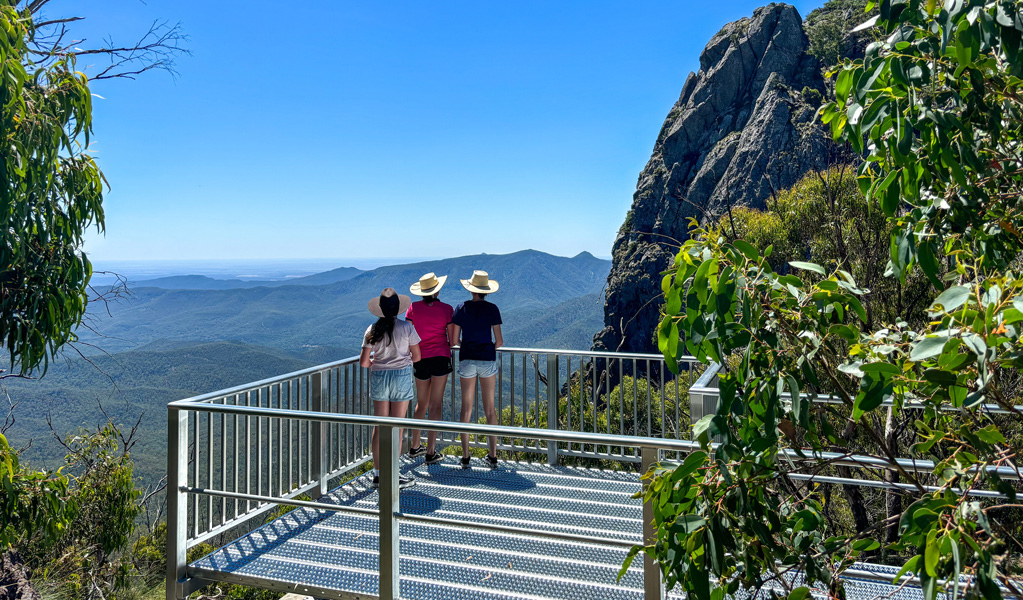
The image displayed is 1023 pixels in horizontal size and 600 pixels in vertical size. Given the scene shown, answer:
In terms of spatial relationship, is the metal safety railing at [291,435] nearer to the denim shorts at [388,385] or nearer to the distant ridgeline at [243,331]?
the denim shorts at [388,385]

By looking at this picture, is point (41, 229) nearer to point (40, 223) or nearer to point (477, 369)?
point (40, 223)

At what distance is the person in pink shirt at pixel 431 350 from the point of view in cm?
564

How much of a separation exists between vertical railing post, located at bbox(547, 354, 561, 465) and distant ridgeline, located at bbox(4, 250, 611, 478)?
38.7 metres

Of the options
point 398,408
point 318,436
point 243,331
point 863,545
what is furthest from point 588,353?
point 243,331

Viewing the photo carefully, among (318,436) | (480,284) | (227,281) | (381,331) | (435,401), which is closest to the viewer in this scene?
(318,436)

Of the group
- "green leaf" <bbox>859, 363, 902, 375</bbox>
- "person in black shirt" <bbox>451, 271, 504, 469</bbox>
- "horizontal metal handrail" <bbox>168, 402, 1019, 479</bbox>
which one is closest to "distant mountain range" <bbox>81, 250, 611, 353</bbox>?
"person in black shirt" <bbox>451, 271, 504, 469</bbox>

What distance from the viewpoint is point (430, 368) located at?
566 centimetres

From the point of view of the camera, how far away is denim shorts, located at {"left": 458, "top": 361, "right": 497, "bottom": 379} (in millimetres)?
5605

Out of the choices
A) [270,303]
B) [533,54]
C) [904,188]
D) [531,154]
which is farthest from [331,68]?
[270,303]

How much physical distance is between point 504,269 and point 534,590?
149 m

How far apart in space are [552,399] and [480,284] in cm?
136

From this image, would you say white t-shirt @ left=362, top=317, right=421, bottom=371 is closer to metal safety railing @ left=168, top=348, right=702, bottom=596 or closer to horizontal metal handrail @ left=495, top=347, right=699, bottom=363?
metal safety railing @ left=168, top=348, right=702, bottom=596

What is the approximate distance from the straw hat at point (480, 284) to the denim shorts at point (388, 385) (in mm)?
1090

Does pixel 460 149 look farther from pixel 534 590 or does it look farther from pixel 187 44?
pixel 534 590
